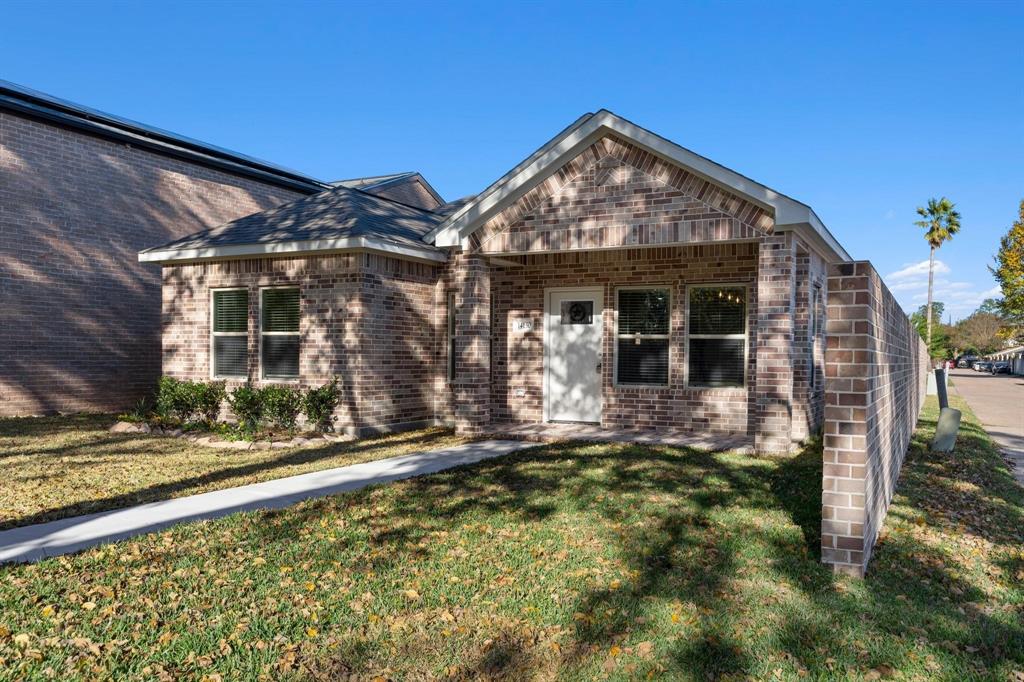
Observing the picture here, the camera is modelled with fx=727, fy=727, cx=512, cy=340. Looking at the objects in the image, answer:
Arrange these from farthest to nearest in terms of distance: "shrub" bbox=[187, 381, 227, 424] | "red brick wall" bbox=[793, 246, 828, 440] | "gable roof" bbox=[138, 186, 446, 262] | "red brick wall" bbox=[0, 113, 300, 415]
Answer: "red brick wall" bbox=[0, 113, 300, 415] → "shrub" bbox=[187, 381, 227, 424] → "gable roof" bbox=[138, 186, 446, 262] → "red brick wall" bbox=[793, 246, 828, 440]

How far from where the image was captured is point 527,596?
4.64 metres

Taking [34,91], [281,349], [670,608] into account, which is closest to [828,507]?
[670,608]

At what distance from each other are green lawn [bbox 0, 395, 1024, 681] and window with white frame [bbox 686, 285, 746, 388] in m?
4.81

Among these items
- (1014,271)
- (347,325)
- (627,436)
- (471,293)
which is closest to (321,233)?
(347,325)

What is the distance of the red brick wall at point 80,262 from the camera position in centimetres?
1366

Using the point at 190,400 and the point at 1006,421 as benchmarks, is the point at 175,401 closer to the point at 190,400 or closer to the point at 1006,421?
the point at 190,400

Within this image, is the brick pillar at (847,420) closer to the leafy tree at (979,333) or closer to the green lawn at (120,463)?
the green lawn at (120,463)

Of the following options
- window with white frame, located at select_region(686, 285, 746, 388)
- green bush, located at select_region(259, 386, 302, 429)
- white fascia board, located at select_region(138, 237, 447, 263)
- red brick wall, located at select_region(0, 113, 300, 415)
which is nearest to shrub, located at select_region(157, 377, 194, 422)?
green bush, located at select_region(259, 386, 302, 429)

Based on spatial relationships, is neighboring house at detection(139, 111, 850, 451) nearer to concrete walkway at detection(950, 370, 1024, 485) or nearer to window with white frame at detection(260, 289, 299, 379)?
window with white frame at detection(260, 289, 299, 379)

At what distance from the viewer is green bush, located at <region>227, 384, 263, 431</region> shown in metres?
12.0

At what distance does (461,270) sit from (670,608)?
8.30m

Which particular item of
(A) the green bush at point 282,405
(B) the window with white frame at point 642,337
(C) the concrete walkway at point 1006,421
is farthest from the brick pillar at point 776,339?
(A) the green bush at point 282,405

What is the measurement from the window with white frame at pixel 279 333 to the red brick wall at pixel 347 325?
15 centimetres

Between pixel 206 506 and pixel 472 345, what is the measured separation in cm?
577
